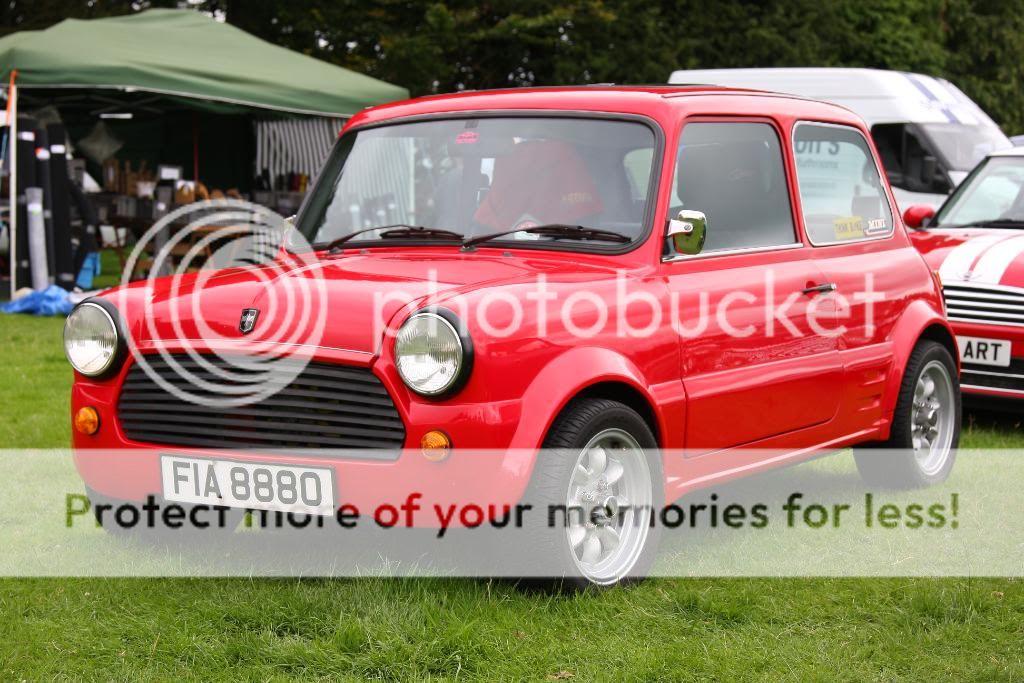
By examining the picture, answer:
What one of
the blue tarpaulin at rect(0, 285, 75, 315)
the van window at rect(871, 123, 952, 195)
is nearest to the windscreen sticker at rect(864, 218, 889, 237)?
the blue tarpaulin at rect(0, 285, 75, 315)

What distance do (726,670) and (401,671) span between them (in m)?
0.89

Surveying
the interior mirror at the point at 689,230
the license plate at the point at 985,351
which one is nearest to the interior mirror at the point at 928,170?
the license plate at the point at 985,351

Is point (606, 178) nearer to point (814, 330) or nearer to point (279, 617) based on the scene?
point (814, 330)

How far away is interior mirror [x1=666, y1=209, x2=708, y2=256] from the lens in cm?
479

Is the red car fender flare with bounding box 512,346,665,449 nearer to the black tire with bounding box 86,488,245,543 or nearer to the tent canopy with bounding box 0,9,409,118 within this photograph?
the black tire with bounding box 86,488,245,543

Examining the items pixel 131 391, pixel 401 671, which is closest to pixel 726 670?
pixel 401 671

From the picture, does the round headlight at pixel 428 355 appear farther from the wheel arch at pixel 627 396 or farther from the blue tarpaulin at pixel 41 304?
the blue tarpaulin at pixel 41 304

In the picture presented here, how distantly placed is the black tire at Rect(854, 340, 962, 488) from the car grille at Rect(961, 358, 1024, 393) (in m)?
1.14

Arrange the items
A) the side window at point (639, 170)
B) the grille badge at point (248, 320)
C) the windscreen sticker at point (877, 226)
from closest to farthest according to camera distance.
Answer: the grille badge at point (248, 320)
the side window at point (639, 170)
the windscreen sticker at point (877, 226)

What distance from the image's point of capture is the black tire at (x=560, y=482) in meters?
4.13

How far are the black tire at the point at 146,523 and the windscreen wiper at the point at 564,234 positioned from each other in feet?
4.36

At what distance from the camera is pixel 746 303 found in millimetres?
5047

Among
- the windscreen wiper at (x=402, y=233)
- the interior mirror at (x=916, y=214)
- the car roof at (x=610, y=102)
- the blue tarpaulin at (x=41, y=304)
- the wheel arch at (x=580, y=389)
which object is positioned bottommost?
the blue tarpaulin at (x=41, y=304)

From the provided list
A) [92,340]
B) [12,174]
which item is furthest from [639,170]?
[12,174]
